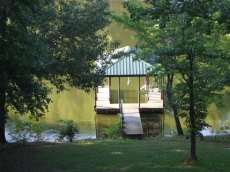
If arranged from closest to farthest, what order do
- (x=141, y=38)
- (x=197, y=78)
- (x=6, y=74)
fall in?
(x=6, y=74)
(x=197, y=78)
(x=141, y=38)

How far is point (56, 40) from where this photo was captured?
1121 centimetres

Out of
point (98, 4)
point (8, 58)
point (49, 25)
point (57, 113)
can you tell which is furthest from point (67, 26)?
point (57, 113)

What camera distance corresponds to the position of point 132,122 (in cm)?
1692

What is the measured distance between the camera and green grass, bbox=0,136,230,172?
742 centimetres

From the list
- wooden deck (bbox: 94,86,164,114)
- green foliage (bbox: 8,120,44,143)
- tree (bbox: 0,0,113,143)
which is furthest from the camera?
wooden deck (bbox: 94,86,164,114)

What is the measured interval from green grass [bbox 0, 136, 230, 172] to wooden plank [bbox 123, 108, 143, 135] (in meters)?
4.45

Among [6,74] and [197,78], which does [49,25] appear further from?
[197,78]

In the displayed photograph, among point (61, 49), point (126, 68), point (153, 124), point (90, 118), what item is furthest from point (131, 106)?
point (61, 49)

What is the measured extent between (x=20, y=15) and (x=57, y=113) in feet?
41.5

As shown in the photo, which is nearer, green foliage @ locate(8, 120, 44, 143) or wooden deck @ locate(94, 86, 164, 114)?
green foliage @ locate(8, 120, 44, 143)

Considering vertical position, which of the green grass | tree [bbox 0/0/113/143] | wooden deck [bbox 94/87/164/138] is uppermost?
tree [bbox 0/0/113/143]

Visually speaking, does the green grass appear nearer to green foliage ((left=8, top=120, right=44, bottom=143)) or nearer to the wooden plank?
green foliage ((left=8, top=120, right=44, bottom=143))

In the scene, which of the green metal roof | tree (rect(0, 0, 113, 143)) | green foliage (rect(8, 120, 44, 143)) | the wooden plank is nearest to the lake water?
the wooden plank

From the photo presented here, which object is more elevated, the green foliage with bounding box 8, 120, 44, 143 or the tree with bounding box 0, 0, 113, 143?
the tree with bounding box 0, 0, 113, 143
